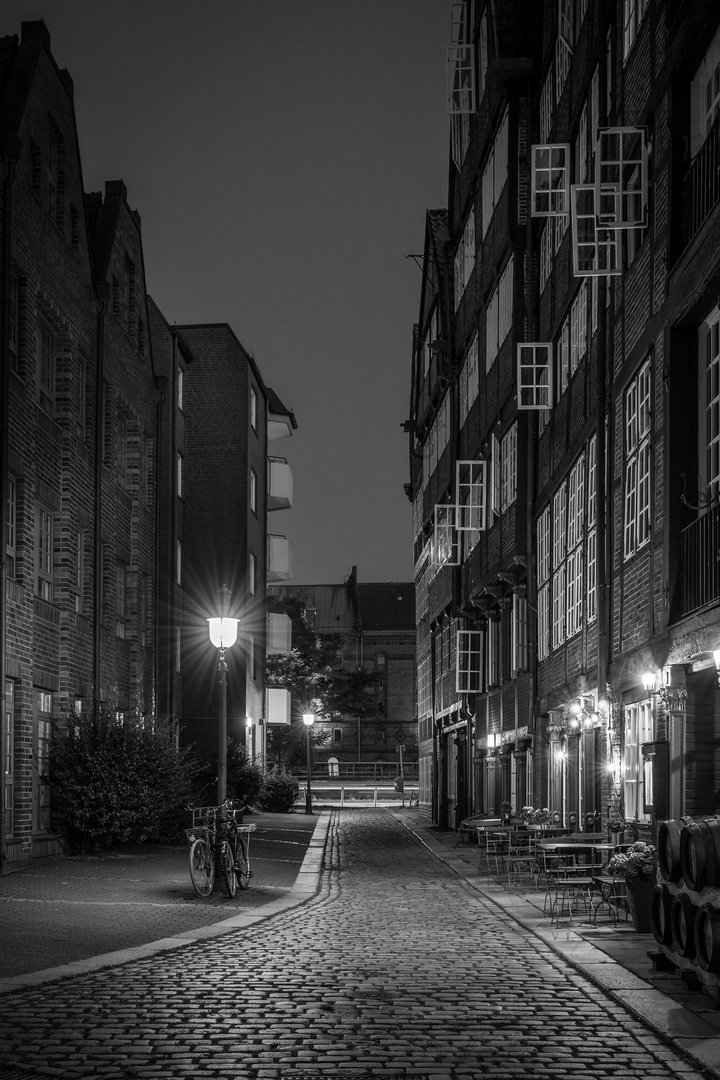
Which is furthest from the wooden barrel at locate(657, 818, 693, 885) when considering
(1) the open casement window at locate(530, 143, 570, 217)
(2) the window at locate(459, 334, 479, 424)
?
(2) the window at locate(459, 334, 479, 424)

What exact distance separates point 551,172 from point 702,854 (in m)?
14.6

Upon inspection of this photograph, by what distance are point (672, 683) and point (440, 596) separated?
28.6 m

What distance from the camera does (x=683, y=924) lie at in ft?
30.9

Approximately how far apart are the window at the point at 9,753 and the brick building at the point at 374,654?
228 ft

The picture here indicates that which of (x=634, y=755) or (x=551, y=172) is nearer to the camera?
(x=634, y=755)

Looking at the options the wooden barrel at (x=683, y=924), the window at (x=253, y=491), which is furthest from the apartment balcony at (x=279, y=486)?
the wooden barrel at (x=683, y=924)

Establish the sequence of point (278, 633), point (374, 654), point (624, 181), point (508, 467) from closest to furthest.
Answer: point (624, 181) < point (508, 467) < point (278, 633) < point (374, 654)

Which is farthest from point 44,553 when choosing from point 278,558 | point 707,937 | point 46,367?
point 278,558

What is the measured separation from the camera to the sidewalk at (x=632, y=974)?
7.82 m

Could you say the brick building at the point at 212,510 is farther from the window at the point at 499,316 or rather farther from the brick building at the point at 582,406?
the window at the point at 499,316

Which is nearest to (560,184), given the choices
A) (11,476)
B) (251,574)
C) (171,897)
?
(11,476)

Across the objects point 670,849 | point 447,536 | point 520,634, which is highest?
point 447,536

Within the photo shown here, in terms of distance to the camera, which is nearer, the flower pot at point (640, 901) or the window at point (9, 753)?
the flower pot at point (640, 901)

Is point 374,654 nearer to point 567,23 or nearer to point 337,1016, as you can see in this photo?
point 567,23
